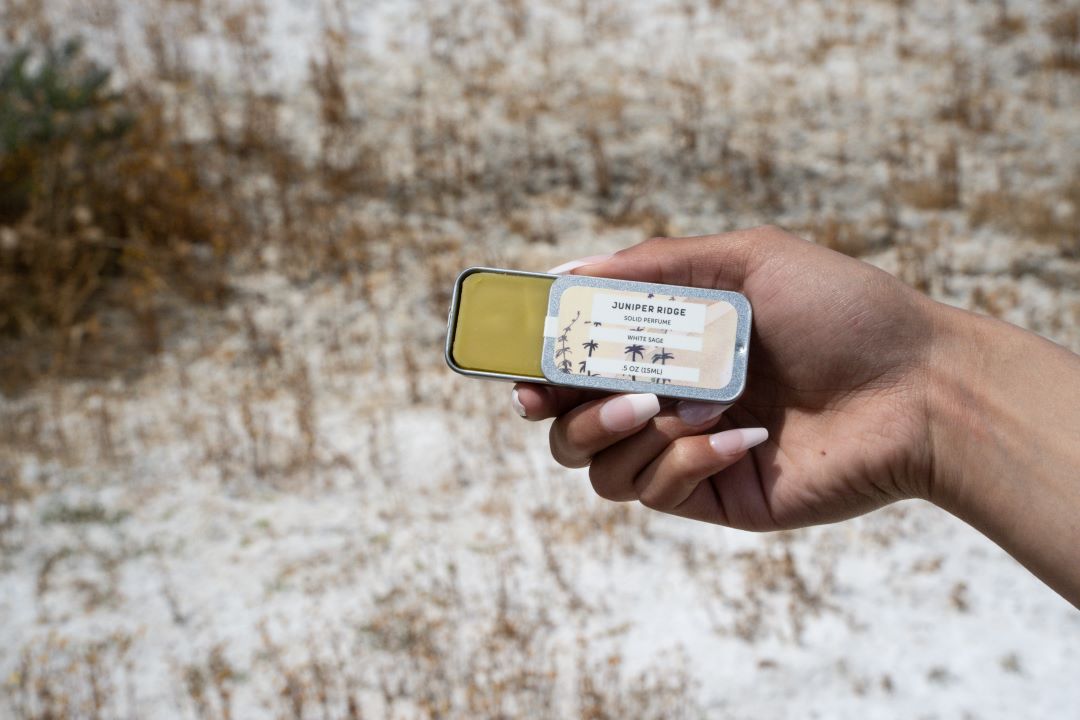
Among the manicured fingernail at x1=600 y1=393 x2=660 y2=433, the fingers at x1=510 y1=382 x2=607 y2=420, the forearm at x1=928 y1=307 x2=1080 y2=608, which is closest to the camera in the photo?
the forearm at x1=928 y1=307 x2=1080 y2=608

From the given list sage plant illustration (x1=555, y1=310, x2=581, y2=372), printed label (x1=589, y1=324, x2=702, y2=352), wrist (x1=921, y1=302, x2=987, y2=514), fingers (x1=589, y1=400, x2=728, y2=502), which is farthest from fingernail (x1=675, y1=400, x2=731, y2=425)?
wrist (x1=921, y1=302, x2=987, y2=514)

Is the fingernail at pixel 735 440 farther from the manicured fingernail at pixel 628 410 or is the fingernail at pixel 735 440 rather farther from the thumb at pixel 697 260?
the thumb at pixel 697 260

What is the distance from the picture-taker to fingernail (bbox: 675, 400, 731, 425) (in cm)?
165

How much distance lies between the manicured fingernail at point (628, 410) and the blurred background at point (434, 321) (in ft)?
4.18

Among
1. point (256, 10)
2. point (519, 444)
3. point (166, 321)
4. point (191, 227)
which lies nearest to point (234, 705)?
point (519, 444)

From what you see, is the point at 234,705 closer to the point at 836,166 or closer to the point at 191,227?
the point at 191,227

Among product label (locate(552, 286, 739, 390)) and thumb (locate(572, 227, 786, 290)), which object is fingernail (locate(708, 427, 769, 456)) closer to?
product label (locate(552, 286, 739, 390))

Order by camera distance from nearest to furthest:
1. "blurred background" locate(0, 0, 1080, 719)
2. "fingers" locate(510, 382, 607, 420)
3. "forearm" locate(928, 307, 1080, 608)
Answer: "forearm" locate(928, 307, 1080, 608) → "fingers" locate(510, 382, 607, 420) → "blurred background" locate(0, 0, 1080, 719)

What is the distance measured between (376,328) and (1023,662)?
2.99 metres

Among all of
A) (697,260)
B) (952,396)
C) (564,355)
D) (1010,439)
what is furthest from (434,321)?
(1010,439)

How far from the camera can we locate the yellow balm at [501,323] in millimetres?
1660

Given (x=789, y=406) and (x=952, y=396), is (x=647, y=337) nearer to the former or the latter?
(x=789, y=406)

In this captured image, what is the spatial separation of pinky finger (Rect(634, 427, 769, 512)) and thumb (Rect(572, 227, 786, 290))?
37cm

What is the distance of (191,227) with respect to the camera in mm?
4570
